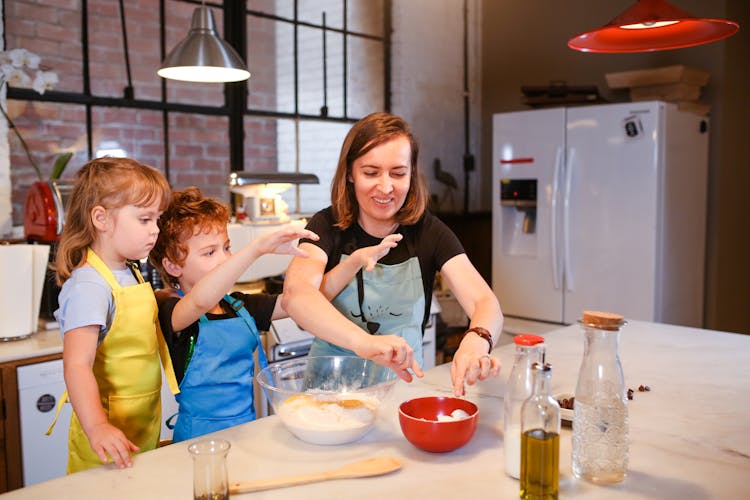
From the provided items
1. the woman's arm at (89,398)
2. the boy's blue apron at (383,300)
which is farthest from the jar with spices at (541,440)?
the boy's blue apron at (383,300)

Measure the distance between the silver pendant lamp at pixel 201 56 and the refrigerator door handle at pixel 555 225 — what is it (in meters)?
1.92

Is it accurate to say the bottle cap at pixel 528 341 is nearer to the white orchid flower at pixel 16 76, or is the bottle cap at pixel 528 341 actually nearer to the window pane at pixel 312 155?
the white orchid flower at pixel 16 76

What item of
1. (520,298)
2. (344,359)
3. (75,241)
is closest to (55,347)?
(75,241)

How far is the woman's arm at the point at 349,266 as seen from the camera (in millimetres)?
1616

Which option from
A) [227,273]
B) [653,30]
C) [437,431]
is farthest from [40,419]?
[653,30]

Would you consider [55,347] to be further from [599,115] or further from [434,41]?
[434,41]

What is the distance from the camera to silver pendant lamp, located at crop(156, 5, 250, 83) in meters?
2.36

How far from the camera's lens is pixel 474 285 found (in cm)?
174

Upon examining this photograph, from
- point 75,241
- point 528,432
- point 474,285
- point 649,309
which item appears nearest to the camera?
point 528,432

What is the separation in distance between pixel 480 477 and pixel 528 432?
0.49ft

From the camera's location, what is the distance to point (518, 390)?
1072 millimetres

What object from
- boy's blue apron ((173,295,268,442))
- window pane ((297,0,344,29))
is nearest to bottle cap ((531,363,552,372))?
boy's blue apron ((173,295,268,442))

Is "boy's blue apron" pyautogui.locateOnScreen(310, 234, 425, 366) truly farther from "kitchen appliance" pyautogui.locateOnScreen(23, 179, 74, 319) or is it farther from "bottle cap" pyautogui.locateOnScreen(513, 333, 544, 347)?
"kitchen appliance" pyautogui.locateOnScreen(23, 179, 74, 319)

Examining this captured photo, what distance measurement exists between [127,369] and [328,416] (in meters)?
0.52
